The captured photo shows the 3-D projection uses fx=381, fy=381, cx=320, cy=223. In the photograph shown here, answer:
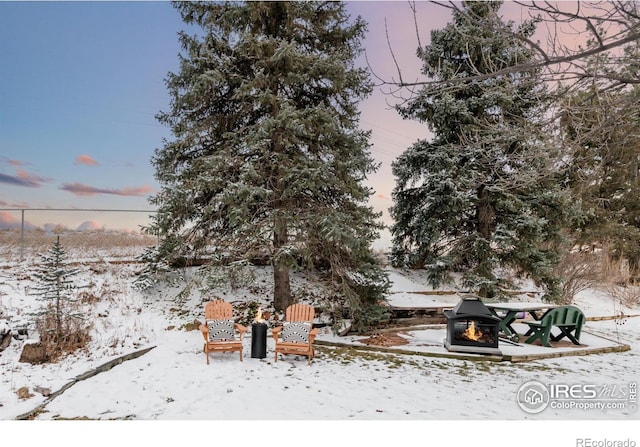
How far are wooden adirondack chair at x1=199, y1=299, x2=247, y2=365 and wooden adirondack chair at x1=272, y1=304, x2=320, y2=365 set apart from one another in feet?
1.58

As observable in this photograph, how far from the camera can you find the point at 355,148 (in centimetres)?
626

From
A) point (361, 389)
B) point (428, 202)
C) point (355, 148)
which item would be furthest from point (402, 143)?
point (361, 389)

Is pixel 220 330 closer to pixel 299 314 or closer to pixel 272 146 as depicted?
pixel 299 314

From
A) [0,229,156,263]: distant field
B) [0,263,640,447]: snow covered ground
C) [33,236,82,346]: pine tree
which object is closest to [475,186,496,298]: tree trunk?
[0,263,640,447]: snow covered ground

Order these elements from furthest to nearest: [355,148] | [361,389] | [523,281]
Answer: [523,281] < [355,148] < [361,389]

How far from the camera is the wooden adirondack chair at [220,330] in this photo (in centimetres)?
456

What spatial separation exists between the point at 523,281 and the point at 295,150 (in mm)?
7651

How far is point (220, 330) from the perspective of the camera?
189 inches

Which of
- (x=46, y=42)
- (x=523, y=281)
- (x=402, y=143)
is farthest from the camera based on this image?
(x=523, y=281)

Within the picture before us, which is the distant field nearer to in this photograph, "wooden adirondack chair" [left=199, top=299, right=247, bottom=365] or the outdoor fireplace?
"wooden adirondack chair" [left=199, top=299, right=247, bottom=365]

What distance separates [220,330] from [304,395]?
1.70m

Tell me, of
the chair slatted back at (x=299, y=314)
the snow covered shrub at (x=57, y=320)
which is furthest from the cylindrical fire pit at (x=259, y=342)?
the snow covered shrub at (x=57, y=320)
